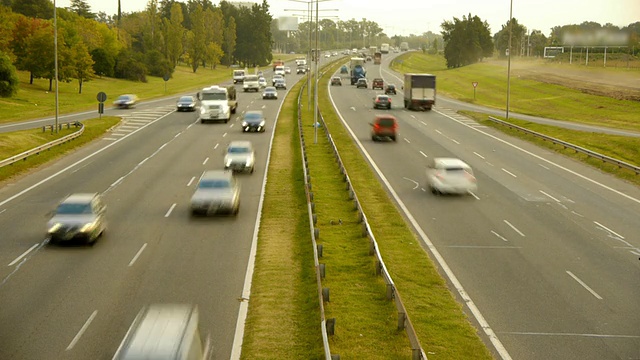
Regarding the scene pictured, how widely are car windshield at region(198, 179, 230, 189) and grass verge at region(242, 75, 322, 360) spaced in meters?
1.99

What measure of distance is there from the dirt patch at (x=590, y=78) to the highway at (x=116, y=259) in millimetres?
66374

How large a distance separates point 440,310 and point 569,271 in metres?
5.94

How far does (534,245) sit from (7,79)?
69377mm

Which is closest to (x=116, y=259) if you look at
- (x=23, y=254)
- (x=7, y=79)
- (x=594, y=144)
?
(x=23, y=254)

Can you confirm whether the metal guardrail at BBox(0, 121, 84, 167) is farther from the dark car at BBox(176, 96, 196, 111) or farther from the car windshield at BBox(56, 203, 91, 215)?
the dark car at BBox(176, 96, 196, 111)

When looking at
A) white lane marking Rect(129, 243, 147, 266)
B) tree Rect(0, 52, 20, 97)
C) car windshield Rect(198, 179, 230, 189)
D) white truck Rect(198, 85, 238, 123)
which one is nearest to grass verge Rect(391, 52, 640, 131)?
white truck Rect(198, 85, 238, 123)

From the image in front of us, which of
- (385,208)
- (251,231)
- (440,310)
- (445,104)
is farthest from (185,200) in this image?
(445,104)

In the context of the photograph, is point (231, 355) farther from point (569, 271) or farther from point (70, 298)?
point (569, 271)

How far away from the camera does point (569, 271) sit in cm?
2300

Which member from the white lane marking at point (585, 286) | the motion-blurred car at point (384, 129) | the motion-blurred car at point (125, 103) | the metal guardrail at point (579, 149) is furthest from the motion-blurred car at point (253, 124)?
the white lane marking at point (585, 286)

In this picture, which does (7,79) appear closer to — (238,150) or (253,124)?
(253,124)

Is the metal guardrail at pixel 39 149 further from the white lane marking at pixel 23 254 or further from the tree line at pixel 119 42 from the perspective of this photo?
the tree line at pixel 119 42

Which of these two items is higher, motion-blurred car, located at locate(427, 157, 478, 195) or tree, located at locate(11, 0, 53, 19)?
tree, located at locate(11, 0, 53, 19)

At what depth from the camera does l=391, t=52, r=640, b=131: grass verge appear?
246 feet
